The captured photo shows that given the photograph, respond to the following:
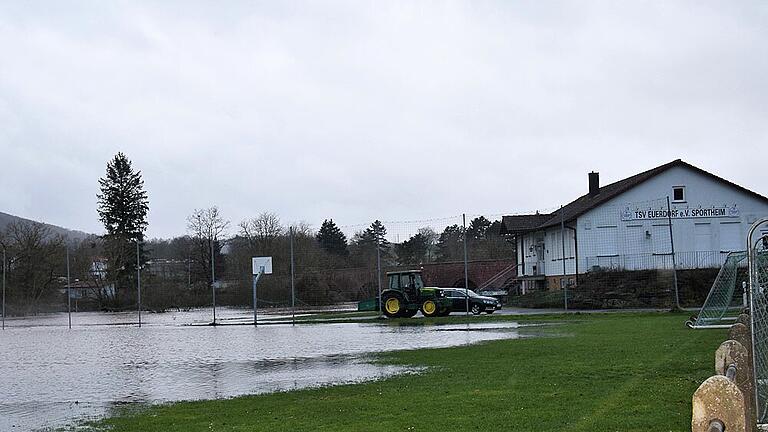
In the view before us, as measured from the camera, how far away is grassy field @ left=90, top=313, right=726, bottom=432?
962 cm

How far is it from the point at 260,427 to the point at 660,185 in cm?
4368

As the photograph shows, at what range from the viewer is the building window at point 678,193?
49719 millimetres

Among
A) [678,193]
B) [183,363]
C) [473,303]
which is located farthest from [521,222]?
[183,363]

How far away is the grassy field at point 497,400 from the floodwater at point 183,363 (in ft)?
4.66

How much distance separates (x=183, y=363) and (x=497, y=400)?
1128 cm

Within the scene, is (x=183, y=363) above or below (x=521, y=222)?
below

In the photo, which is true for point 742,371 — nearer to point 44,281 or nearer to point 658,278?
point 658,278

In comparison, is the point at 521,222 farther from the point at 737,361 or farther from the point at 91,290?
the point at 737,361

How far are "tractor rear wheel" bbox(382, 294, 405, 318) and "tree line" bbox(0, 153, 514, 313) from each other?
233 centimetres

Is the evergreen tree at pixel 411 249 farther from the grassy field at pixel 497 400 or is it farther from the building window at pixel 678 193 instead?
the grassy field at pixel 497 400

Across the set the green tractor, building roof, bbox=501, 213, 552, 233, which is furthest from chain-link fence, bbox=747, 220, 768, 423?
building roof, bbox=501, 213, 552, 233

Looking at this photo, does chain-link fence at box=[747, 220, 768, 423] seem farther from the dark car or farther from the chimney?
the chimney

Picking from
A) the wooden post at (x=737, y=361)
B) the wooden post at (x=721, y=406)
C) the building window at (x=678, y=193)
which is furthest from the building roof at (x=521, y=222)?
the wooden post at (x=721, y=406)

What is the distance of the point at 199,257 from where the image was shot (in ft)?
314
